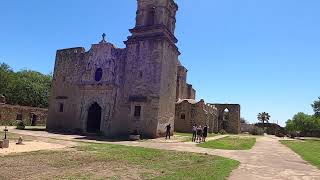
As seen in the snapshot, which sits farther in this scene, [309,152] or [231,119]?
[231,119]

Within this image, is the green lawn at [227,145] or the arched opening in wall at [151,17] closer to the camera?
the green lawn at [227,145]

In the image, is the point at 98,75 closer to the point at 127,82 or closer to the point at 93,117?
the point at 127,82

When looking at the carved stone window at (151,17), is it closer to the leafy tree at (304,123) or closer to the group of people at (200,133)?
the group of people at (200,133)

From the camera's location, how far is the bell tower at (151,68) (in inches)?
1085

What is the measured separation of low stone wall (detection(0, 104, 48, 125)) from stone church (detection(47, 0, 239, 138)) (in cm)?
704

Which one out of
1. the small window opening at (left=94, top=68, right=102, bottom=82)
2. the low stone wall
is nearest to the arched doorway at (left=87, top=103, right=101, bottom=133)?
the small window opening at (left=94, top=68, right=102, bottom=82)

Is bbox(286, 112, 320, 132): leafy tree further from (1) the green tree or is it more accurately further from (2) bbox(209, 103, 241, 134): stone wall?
(1) the green tree

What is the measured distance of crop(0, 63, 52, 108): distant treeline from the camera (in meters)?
51.5

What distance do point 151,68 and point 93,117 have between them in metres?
7.58

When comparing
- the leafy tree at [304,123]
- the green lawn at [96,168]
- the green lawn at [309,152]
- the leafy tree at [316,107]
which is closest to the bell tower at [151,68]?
the green lawn at [309,152]

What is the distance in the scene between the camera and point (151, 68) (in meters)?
28.0

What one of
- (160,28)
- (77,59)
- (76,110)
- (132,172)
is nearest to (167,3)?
(160,28)

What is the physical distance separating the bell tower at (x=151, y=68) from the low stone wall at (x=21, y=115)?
53.1ft

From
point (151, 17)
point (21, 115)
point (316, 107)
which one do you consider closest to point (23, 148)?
point (151, 17)
